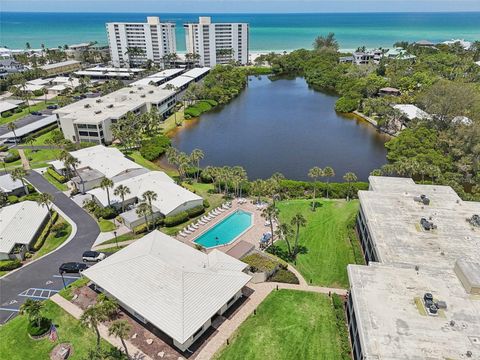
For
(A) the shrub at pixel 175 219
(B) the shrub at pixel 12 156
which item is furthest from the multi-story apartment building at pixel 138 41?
(A) the shrub at pixel 175 219

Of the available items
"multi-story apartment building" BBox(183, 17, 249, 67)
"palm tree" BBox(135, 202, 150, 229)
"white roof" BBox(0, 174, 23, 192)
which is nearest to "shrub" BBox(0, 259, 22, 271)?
"palm tree" BBox(135, 202, 150, 229)

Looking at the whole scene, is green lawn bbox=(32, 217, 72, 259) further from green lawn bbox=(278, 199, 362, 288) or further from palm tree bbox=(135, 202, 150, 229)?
green lawn bbox=(278, 199, 362, 288)

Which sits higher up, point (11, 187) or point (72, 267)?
point (11, 187)

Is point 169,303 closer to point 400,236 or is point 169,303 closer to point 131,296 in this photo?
point 131,296

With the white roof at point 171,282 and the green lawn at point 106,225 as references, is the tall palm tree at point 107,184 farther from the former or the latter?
the white roof at point 171,282

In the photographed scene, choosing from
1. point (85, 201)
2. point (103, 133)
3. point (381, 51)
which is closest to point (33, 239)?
point (85, 201)

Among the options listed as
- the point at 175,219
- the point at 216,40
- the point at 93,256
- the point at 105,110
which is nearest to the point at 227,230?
the point at 175,219

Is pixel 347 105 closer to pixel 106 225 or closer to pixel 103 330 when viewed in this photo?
pixel 106 225
